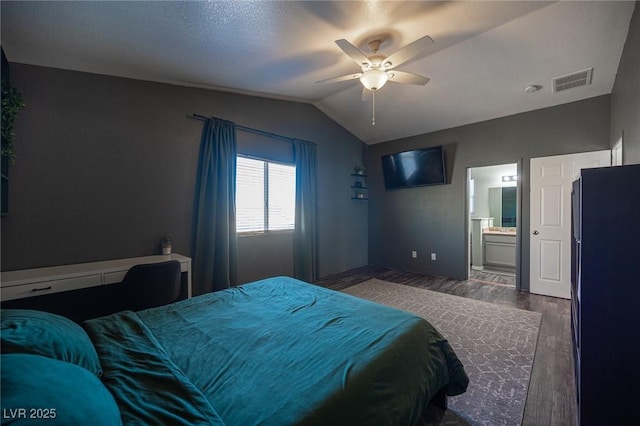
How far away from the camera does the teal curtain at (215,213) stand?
3086 millimetres

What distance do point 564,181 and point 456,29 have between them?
103 inches

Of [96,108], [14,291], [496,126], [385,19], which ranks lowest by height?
[14,291]

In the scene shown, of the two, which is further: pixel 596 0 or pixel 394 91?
pixel 394 91

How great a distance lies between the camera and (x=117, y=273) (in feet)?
7.25

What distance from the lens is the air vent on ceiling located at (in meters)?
2.89

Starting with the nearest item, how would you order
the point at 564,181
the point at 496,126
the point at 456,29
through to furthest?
the point at 456,29 < the point at 564,181 < the point at 496,126

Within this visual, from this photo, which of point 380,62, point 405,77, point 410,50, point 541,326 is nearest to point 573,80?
point 405,77

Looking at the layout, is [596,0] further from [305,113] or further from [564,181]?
[305,113]

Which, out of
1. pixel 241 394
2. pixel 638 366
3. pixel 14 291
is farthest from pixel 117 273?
pixel 638 366

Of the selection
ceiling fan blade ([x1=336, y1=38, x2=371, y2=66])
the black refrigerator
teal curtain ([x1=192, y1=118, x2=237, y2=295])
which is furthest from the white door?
teal curtain ([x1=192, y1=118, x2=237, y2=295])

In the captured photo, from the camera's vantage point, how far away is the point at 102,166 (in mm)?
2539

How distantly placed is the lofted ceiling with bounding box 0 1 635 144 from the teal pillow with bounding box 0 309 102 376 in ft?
6.20

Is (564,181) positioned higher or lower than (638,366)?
higher

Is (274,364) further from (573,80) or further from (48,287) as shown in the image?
(573,80)
